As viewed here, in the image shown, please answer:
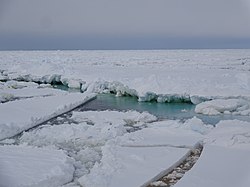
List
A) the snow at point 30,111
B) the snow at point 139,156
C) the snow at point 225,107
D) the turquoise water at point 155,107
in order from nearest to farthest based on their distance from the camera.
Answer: the snow at point 139,156 < the snow at point 30,111 < the turquoise water at point 155,107 < the snow at point 225,107

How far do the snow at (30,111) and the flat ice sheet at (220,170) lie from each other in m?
3.46

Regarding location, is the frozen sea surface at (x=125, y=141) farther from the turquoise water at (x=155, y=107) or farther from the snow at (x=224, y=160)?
the turquoise water at (x=155, y=107)

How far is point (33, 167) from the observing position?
4254 millimetres

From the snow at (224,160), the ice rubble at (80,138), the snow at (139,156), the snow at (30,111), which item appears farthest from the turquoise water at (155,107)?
the snow at (139,156)

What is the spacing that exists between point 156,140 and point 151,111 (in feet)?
12.0

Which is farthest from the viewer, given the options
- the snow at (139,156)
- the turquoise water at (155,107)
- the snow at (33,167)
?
the turquoise water at (155,107)

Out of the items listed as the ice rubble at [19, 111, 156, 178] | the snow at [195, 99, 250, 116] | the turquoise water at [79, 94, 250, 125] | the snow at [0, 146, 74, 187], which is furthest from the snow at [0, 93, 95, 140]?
the snow at [195, 99, 250, 116]

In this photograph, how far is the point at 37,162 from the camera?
14.7 ft

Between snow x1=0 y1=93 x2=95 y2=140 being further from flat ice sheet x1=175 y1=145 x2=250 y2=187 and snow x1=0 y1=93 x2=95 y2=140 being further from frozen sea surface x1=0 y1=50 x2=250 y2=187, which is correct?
flat ice sheet x1=175 y1=145 x2=250 y2=187

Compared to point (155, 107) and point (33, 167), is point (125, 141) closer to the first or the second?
point (33, 167)

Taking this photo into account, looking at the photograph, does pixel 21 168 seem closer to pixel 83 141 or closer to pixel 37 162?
pixel 37 162

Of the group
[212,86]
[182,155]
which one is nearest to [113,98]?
[212,86]

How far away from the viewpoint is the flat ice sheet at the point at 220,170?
3.64 meters

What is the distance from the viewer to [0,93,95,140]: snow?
6.57 m
